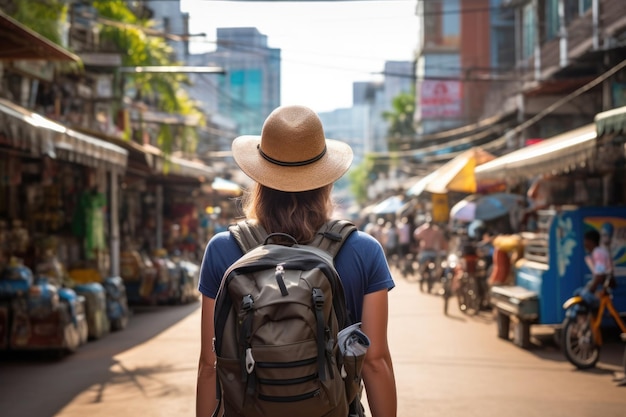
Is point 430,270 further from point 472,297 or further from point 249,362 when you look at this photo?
point 249,362

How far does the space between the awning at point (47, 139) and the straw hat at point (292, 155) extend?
615 centimetres

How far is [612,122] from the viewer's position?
8.41m

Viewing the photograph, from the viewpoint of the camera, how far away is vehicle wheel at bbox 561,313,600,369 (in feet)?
29.2

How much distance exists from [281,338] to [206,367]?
0.58 metres

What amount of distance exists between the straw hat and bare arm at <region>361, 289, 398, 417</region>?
43 cm

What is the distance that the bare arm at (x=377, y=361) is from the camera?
2.73m

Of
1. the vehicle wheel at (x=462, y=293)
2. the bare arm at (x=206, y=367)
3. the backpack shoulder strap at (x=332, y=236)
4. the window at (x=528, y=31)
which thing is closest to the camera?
the backpack shoulder strap at (x=332, y=236)

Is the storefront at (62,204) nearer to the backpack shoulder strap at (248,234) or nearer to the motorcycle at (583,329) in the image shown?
the motorcycle at (583,329)

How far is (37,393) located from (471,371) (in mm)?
4258

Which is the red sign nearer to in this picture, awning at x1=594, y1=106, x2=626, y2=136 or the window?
the window

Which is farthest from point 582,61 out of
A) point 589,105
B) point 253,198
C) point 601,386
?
point 253,198

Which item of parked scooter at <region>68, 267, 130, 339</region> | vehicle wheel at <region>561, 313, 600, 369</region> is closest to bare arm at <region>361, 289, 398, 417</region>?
vehicle wheel at <region>561, 313, 600, 369</region>

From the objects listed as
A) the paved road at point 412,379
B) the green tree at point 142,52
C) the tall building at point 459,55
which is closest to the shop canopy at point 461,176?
the paved road at point 412,379

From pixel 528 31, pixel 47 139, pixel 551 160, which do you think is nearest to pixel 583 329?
pixel 551 160
